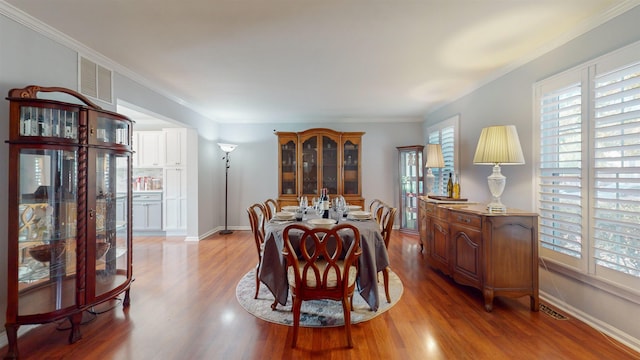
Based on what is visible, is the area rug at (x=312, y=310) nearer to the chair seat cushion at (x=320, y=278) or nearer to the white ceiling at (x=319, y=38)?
the chair seat cushion at (x=320, y=278)

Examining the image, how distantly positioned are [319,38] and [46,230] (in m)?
2.68

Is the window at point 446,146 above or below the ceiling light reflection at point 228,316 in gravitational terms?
above

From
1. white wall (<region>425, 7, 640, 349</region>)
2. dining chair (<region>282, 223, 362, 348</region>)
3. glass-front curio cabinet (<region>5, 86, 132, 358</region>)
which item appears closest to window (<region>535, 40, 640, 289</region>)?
white wall (<region>425, 7, 640, 349</region>)

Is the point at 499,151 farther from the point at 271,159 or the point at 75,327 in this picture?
the point at 271,159

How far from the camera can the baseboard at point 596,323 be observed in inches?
74.5

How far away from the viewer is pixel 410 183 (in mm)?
5379

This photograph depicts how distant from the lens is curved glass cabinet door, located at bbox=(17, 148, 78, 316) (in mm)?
1902

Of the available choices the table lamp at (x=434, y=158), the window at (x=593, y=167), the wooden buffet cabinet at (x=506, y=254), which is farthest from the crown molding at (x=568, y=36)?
the wooden buffet cabinet at (x=506, y=254)

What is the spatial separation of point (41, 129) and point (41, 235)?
79 centimetres

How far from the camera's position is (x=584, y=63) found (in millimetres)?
2189

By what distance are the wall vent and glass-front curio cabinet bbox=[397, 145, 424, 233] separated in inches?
187

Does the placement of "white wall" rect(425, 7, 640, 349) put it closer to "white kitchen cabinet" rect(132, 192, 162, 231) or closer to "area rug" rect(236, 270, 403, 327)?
"area rug" rect(236, 270, 403, 327)

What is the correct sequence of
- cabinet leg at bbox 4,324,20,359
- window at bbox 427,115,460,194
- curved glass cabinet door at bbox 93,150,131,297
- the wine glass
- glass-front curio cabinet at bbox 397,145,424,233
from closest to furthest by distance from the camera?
cabinet leg at bbox 4,324,20,359 → curved glass cabinet door at bbox 93,150,131,297 → the wine glass → window at bbox 427,115,460,194 → glass-front curio cabinet at bbox 397,145,424,233

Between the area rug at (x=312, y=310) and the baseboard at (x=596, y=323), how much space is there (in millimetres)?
1380
